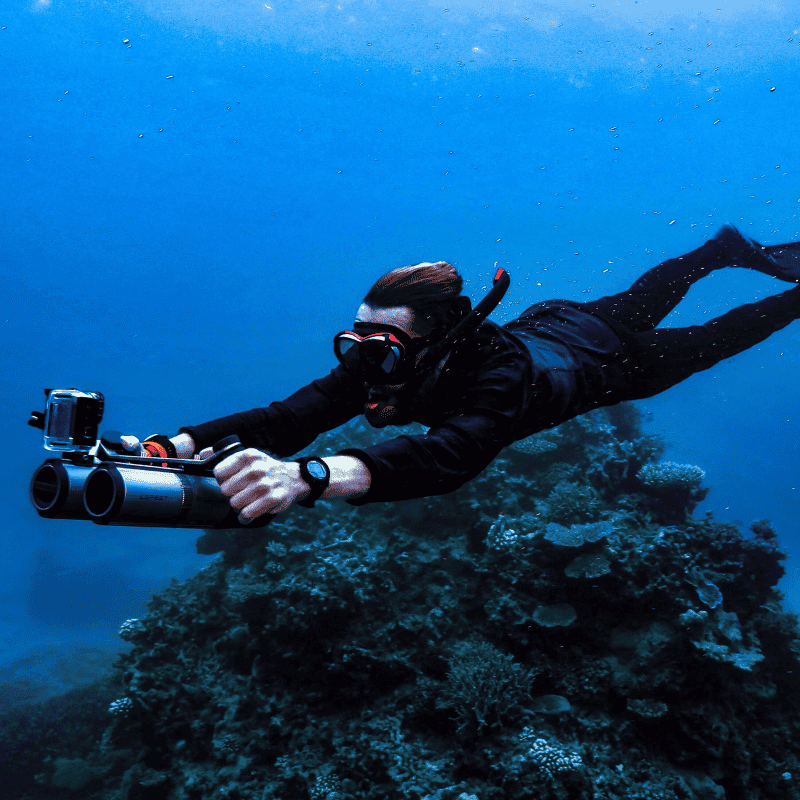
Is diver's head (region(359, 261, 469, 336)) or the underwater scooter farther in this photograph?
diver's head (region(359, 261, 469, 336))

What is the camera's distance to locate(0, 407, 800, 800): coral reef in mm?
5406

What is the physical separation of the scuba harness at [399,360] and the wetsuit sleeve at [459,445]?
0.21 meters

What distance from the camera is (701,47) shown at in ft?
89.6

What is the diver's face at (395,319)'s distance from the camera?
250cm

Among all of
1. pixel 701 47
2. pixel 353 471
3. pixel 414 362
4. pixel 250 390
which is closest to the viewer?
pixel 353 471

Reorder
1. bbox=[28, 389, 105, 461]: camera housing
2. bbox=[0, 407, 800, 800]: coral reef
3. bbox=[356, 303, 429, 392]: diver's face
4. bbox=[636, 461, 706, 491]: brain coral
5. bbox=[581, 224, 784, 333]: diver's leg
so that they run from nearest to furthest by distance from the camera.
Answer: bbox=[28, 389, 105, 461]: camera housing, bbox=[356, 303, 429, 392]: diver's face, bbox=[581, 224, 784, 333]: diver's leg, bbox=[0, 407, 800, 800]: coral reef, bbox=[636, 461, 706, 491]: brain coral

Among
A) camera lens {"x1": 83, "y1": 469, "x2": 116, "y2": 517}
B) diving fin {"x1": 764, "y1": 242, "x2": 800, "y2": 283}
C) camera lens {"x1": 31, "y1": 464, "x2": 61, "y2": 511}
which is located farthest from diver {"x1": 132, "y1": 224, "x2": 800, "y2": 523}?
diving fin {"x1": 764, "y1": 242, "x2": 800, "y2": 283}

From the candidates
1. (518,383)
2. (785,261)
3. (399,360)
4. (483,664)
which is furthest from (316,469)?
(785,261)

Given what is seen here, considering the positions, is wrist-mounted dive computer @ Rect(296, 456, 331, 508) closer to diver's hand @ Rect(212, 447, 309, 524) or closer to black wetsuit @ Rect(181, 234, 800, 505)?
diver's hand @ Rect(212, 447, 309, 524)

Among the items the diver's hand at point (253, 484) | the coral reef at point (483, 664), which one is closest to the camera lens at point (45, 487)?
the diver's hand at point (253, 484)

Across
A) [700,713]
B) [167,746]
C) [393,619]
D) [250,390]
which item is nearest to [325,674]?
[393,619]

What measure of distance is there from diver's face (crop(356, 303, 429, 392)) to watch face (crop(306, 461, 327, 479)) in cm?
110

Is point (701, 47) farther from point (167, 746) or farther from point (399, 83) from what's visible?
point (167, 746)

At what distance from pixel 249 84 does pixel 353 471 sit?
41547 mm
